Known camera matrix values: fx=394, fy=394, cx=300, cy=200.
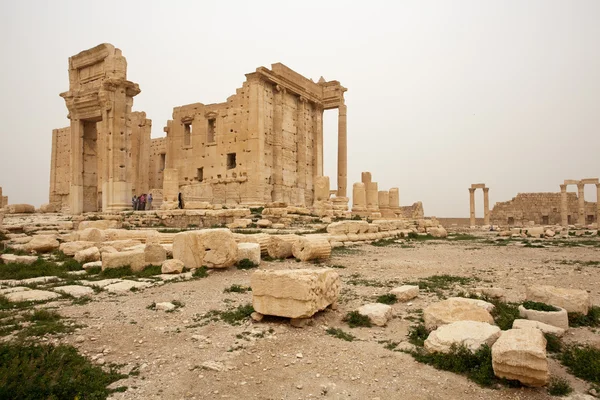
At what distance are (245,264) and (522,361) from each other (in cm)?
655

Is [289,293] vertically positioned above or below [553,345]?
above

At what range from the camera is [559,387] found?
337cm

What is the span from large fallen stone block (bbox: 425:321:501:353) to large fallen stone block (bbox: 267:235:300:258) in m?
6.56

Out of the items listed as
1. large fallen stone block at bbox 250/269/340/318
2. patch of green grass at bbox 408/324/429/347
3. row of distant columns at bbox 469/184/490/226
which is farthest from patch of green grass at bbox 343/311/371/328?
row of distant columns at bbox 469/184/490/226

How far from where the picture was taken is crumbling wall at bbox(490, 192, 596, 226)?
38.4 m

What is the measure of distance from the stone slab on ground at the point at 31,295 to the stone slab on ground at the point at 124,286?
81 centimetres

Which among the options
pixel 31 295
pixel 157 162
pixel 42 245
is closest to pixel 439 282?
pixel 31 295

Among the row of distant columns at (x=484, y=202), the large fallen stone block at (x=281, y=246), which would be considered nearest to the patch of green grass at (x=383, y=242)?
the large fallen stone block at (x=281, y=246)

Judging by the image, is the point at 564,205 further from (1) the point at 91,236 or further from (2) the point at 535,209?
(1) the point at 91,236

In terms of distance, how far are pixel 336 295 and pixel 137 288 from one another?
12.0 feet

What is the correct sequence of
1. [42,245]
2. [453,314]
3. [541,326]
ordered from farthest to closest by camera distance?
[42,245], [453,314], [541,326]

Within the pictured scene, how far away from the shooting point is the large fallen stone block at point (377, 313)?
16.6ft

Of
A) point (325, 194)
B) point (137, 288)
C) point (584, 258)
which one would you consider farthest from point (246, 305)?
point (325, 194)

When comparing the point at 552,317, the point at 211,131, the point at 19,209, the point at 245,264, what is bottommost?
the point at 552,317
